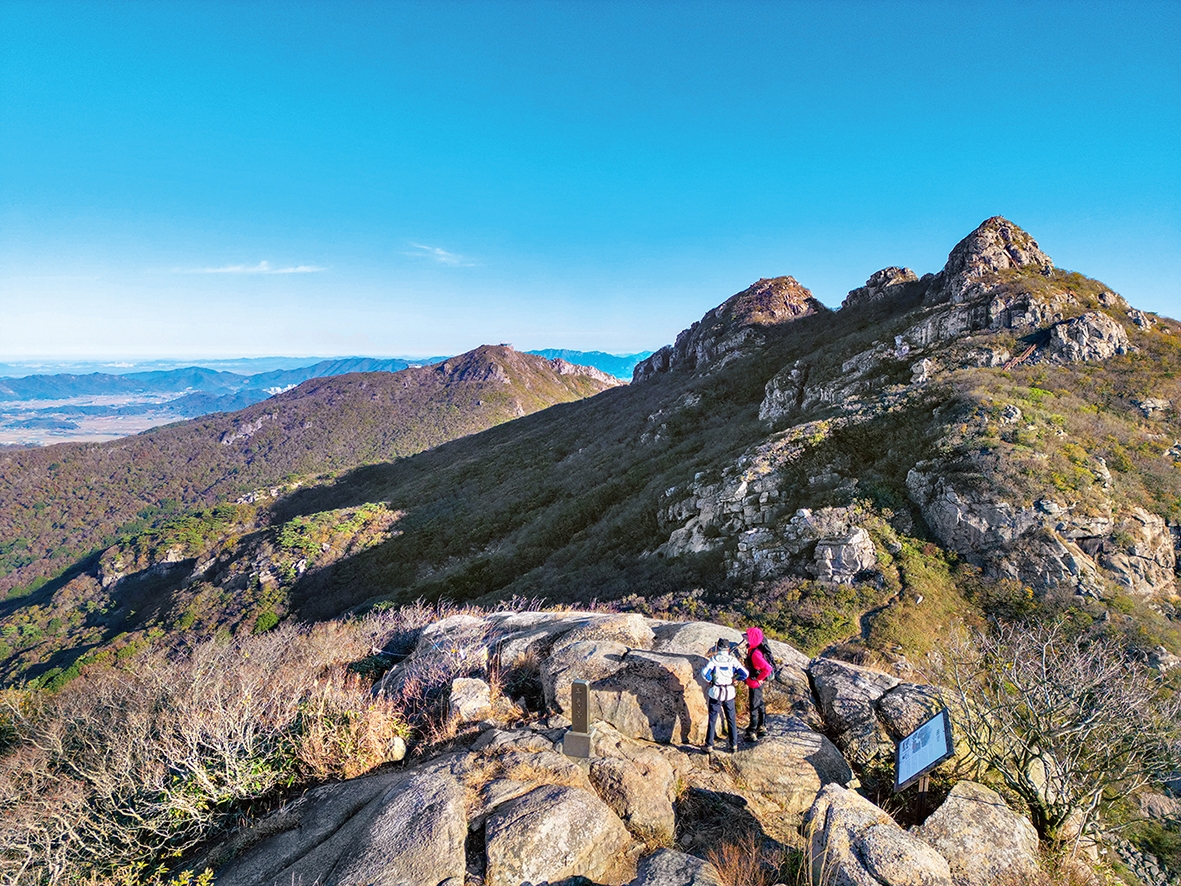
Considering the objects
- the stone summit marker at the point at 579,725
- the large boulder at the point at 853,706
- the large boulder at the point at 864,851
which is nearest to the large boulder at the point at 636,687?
the stone summit marker at the point at 579,725

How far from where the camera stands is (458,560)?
1837 inches

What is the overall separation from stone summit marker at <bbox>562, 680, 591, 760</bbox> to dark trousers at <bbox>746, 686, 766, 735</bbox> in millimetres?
2818

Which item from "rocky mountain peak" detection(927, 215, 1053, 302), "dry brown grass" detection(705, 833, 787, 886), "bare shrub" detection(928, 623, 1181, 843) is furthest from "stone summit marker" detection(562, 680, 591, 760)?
"rocky mountain peak" detection(927, 215, 1053, 302)

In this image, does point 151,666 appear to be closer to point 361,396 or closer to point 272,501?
point 272,501

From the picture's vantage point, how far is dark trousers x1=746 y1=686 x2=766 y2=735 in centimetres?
768

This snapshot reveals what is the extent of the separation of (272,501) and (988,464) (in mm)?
101930

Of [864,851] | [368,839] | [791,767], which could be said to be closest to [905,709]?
[791,767]

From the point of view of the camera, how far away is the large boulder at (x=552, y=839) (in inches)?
192

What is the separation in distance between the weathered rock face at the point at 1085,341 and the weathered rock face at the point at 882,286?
24.9 meters

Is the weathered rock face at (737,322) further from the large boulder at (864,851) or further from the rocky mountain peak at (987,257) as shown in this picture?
the large boulder at (864,851)

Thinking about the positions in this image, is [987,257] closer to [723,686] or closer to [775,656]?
[775,656]

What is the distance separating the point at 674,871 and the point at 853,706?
15.6 ft

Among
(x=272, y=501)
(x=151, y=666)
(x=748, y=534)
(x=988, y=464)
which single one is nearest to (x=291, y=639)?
(x=151, y=666)

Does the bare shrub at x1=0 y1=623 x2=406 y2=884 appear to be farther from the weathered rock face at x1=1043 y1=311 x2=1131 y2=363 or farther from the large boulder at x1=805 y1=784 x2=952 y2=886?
the weathered rock face at x1=1043 y1=311 x2=1131 y2=363
